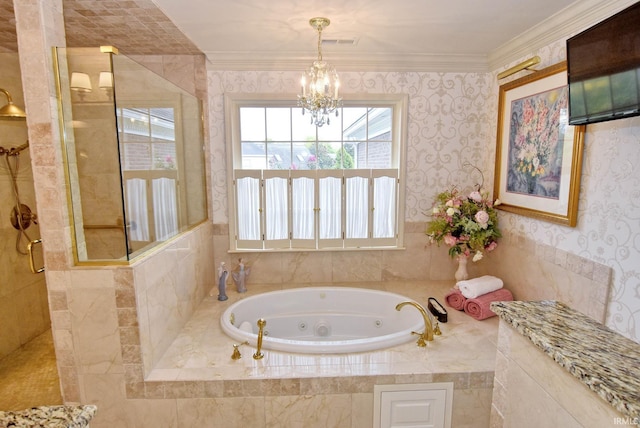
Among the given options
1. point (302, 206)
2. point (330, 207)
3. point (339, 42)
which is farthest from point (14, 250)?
point (339, 42)

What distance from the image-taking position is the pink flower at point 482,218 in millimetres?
2449

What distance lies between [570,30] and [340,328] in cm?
254

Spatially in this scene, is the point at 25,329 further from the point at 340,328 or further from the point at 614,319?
the point at 614,319

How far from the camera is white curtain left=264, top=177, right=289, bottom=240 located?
277cm

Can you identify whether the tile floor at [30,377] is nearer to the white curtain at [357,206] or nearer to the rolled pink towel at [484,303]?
the white curtain at [357,206]

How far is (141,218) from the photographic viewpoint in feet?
6.35

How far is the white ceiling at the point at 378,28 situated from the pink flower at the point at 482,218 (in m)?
1.15

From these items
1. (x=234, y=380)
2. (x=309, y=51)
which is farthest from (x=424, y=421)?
(x=309, y=51)

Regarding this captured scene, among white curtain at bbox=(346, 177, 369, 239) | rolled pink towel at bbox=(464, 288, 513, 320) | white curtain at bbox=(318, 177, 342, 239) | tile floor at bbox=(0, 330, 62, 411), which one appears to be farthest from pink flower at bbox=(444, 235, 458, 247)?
tile floor at bbox=(0, 330, 62, 411)

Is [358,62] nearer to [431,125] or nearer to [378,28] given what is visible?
[378,28]

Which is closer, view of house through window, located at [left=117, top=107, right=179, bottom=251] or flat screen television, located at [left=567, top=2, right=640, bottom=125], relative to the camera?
Result: flat screen television, located at [left=567, top=2, right=640, bottom=125]

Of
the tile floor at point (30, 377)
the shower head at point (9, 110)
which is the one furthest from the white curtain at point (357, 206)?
the shower head at point (9, 110)

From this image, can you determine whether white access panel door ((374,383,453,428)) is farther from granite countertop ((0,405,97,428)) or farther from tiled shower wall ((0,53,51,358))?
tiled shower wall ((0,53,51,358))

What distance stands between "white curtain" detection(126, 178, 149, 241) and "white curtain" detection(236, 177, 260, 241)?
0.87 metres
